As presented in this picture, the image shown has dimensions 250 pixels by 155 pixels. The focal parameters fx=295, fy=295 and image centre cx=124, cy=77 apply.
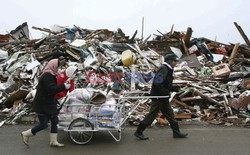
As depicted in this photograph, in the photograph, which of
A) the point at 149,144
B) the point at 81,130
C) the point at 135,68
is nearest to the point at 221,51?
the point at 135,68

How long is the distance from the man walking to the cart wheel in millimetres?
1087

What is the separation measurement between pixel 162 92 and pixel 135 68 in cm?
477

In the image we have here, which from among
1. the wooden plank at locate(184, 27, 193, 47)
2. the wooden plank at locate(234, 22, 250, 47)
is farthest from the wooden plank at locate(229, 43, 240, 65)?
the wooden plank at locate(184, 27, 193, 47)

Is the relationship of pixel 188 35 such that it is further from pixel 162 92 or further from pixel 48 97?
pixel 48 97

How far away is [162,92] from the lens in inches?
253

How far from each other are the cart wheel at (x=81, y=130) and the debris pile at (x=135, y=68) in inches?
57.0

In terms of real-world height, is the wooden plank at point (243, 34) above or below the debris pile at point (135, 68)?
above

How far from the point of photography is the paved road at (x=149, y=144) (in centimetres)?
575

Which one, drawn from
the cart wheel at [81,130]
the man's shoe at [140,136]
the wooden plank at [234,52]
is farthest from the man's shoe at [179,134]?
the wooden plank at [234,52]

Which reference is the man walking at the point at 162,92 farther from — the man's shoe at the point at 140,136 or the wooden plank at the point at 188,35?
the wooden plank at the point at 188,35

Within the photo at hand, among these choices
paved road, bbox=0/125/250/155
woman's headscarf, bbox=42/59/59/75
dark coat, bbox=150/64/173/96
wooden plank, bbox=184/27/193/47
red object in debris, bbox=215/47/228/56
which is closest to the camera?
paved road, bbox=0/125/250/155

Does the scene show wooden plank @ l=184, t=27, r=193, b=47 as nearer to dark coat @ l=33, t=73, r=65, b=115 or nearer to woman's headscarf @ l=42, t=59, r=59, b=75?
woman's headscarf @ l=42, t=59, r=59, b=75

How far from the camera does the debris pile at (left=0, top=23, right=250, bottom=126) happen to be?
866cm

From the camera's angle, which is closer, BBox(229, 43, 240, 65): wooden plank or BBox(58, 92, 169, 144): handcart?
BBox(58, 92, 169, 144): handcart
